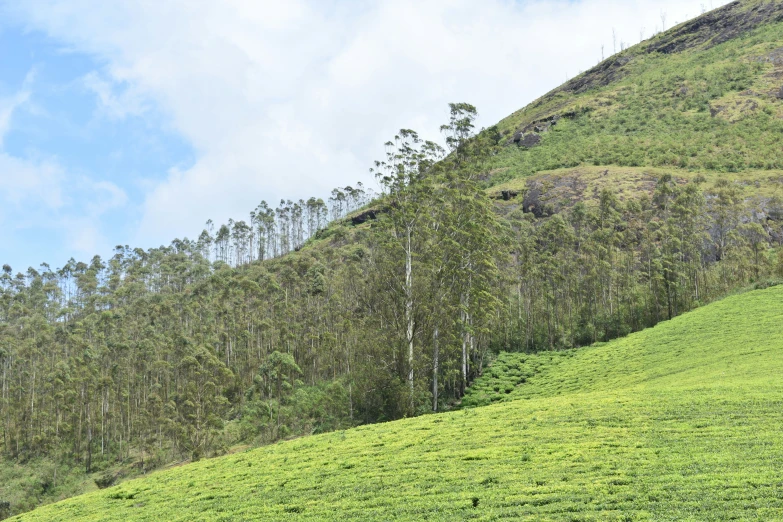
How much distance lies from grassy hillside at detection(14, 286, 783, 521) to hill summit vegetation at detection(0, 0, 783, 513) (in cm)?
1673

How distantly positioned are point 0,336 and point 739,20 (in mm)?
242334

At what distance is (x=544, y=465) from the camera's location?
19109 mm

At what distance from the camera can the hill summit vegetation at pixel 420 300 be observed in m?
49.2

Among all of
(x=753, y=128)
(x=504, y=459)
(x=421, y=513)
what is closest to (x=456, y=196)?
(x=504, y=459)

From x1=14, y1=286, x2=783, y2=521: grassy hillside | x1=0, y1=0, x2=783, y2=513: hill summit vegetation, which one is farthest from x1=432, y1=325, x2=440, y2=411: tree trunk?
x1=14, y1=286, x2=783, y2=521: grassy hillside

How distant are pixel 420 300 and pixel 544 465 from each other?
2700cm

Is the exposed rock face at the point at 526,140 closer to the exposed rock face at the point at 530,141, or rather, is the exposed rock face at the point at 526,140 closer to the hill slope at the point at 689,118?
the exposed rock face at the point at 530,141

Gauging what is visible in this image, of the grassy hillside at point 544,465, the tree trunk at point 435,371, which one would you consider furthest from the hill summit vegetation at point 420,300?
the grassy hillside at point 544,465

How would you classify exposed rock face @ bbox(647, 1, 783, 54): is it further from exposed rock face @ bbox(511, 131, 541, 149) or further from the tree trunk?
the tree trunk

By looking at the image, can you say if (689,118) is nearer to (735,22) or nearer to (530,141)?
(530,141)

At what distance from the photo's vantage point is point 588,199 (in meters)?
105

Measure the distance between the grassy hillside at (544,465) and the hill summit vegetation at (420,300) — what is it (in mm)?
16732

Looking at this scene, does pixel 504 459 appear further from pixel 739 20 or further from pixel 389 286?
pixel 739 20

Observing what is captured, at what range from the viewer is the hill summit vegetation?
49.2 meters
